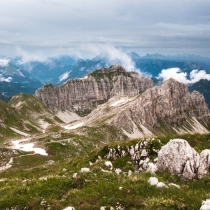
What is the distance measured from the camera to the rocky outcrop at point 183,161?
2781cm

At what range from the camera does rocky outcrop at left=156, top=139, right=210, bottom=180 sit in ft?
91.2

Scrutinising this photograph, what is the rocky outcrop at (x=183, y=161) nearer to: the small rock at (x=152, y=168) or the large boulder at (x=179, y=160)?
the large boulder at (x=179, y=160)

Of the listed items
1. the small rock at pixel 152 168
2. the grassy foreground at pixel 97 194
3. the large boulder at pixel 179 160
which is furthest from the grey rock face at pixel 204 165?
the small rock at pixel 152 168

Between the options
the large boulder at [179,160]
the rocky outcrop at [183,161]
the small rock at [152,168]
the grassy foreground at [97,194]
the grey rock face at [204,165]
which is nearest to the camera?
the grassy foreground at [97,194]

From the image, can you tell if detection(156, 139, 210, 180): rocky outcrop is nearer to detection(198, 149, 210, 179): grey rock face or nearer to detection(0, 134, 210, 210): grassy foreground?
detection(198, 149, 210, 179): grey rock face

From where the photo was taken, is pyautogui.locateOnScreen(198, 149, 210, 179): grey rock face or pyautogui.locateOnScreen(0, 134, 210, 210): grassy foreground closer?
pyautogui.locateOnScreen(0, 134, 210, 210): grassy foreground

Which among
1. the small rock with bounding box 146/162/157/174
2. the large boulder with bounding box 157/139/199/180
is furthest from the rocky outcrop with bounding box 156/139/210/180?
the small rock with bounding box 146/162/157/174

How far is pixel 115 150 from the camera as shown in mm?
40750

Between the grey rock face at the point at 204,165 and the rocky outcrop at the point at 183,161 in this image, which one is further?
the rocky outcrop at the point at 183,161

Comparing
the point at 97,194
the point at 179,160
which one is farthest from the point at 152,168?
the point at 97,194

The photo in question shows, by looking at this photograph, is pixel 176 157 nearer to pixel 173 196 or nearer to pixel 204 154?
pixel 204 154

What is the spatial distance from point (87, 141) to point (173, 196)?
13019cm

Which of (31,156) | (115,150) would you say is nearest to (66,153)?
(31,156)

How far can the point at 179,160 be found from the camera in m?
29.2
